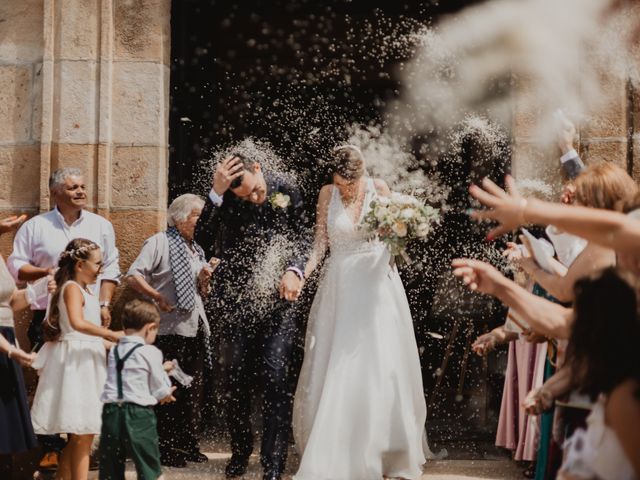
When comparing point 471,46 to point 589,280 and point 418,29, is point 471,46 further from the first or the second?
point 589,280

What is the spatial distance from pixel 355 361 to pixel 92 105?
2797mm

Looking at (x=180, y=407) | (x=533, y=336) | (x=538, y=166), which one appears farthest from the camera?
(x=538, y=166)

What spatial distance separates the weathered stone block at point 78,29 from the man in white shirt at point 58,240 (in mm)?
1025

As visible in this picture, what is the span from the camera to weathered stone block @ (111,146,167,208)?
759cm

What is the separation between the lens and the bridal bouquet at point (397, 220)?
638 centimetres

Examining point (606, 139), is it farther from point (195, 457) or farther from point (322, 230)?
point (195, 457)

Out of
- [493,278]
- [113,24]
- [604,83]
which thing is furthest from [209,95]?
[493,278]

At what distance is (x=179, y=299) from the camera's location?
697 centimetres

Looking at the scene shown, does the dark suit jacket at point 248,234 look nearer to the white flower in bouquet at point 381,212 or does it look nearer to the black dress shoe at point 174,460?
the white flower in bouquet at point 381,212

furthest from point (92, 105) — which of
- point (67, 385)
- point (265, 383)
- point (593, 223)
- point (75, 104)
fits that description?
point (593, 223)

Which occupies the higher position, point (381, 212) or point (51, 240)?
point (381, 212)

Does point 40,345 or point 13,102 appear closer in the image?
point 40,345

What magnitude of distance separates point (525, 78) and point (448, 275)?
9.60 ft

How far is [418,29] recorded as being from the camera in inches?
355
